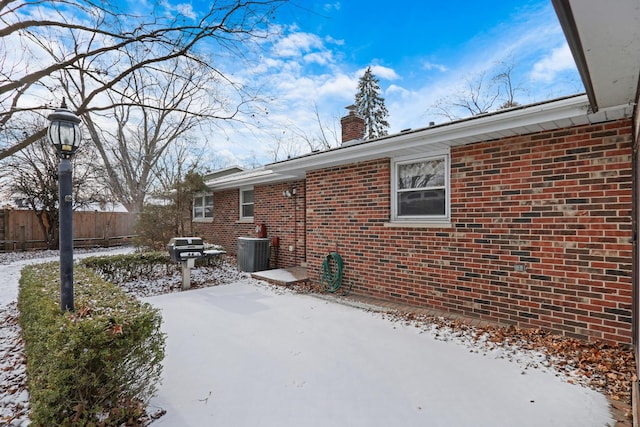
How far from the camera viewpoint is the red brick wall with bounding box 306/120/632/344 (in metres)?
3.76

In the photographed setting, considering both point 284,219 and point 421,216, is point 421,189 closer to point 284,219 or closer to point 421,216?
point 421,216

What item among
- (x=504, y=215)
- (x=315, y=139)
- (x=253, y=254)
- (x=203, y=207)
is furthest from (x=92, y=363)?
(x=315, y=139)

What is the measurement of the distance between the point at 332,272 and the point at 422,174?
2.88 meters

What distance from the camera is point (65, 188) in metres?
2.90

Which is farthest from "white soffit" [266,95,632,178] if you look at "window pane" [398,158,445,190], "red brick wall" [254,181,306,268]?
"red brick wall" [254,181,306,268]

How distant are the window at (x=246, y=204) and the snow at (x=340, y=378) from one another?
609cm

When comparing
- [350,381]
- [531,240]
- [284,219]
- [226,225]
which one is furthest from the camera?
[226,225]

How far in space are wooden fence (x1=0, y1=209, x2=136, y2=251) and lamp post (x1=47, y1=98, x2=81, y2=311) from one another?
15.4 meters

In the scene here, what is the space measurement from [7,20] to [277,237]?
7.10 metres

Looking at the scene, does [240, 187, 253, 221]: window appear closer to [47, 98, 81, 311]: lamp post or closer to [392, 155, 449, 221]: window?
[392, 155, 449, 221]: window

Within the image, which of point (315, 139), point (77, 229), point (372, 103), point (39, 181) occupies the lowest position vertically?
point (77, 229)

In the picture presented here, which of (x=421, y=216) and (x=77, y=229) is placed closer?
(x=421, y=216)

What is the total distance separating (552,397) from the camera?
9.07 feet

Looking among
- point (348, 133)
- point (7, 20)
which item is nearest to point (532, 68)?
point (348, 133)
